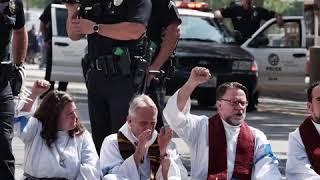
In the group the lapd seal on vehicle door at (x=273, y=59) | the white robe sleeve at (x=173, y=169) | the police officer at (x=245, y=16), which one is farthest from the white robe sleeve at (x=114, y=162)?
the lapd seal on vehicle door at (x=273, y=59)

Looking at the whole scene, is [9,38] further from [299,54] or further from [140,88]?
[299,54]

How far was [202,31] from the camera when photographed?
16.1 metres

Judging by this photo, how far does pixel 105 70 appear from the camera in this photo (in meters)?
6.41

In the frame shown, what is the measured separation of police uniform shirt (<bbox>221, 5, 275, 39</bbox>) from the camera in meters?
16.5

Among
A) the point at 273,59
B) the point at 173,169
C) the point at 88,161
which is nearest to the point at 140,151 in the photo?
the point at 173,169

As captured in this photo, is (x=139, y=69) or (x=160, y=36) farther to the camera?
(x=160, y=36)

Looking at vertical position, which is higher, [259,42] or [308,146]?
[308,146]

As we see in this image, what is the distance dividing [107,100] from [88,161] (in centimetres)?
51

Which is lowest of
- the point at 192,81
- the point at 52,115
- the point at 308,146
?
the point at 308,146

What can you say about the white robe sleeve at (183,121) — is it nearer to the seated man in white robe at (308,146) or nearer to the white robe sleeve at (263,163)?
the white robe sleeve at (263,163)

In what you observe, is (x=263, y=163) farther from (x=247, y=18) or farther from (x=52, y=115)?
(x=247, y=18)

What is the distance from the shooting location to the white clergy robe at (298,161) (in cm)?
632

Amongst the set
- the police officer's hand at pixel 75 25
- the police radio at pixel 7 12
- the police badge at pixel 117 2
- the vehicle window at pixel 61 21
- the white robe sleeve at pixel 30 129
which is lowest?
the vehicle window at pixel 61 21

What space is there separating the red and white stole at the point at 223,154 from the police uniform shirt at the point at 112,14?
809 mm
